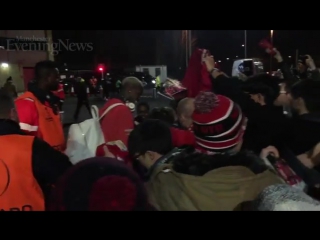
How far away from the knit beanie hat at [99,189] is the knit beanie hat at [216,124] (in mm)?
743

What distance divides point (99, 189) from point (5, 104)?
1.47 meters

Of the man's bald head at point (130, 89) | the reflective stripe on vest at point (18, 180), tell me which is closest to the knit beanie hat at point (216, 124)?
the reflective stripe on vest at point (18, 180)

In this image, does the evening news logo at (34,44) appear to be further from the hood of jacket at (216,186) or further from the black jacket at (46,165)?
the hood of jacket at (216,186)

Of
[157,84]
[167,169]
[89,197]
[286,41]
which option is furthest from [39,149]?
[157,84]

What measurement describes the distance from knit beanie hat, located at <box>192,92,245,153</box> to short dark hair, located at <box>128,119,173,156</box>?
0.25 metres

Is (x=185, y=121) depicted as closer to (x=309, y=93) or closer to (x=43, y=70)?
(x=309, y=93)

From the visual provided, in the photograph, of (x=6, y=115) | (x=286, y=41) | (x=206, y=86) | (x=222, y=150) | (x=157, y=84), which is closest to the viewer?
(x=222, y=150)

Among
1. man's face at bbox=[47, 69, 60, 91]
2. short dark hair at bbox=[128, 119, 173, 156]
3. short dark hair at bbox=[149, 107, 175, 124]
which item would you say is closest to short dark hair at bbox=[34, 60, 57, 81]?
man's face at bbox=[47, 69, 60, 91]

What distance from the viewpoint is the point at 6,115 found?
7.73 ft

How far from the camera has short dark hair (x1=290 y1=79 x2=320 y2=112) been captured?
3.02m

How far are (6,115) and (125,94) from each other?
2.04 metres

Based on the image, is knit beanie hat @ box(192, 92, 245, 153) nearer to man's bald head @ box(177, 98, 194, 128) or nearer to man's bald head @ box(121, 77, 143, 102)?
man's bald head @ box(177, 98, 194, 128)

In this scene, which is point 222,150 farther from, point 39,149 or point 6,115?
point 6,115

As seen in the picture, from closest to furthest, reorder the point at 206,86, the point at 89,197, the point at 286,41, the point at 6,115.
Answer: the point at 89,197, the point at 6,115, the point at 206,86, the point at 286,41
